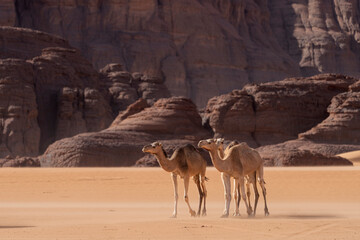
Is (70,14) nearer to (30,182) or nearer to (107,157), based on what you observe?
(107,157)

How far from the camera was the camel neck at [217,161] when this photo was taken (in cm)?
1731

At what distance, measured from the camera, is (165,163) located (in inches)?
693

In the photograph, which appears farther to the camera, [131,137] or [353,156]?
[353,156]

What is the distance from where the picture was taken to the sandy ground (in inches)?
547

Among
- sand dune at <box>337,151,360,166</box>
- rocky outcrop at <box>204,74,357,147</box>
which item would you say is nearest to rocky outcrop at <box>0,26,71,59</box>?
rocky outcrop at <box>204,74,357,147</box>

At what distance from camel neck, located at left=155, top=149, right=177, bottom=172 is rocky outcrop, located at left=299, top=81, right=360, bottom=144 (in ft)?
104

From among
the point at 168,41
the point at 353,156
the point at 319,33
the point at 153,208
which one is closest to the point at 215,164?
the point at 153,208

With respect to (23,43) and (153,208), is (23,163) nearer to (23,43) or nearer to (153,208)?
(153,208)

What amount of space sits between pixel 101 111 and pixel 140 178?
39.8m

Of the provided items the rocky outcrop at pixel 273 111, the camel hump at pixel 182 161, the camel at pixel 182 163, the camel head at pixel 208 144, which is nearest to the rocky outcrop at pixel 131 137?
the rocky outcrop at pixel 273 111

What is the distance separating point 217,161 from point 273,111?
3504 centimetres

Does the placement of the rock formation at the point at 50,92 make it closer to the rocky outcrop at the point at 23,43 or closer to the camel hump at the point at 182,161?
the rocky outcrop at the point at 23,43

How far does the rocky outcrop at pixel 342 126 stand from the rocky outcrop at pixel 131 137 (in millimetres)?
6775

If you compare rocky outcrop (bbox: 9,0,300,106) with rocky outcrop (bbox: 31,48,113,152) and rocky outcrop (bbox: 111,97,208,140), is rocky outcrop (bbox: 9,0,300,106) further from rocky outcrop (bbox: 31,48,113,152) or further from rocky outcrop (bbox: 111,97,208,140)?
rocky outcrop (bbox: 111,97,208,140)
